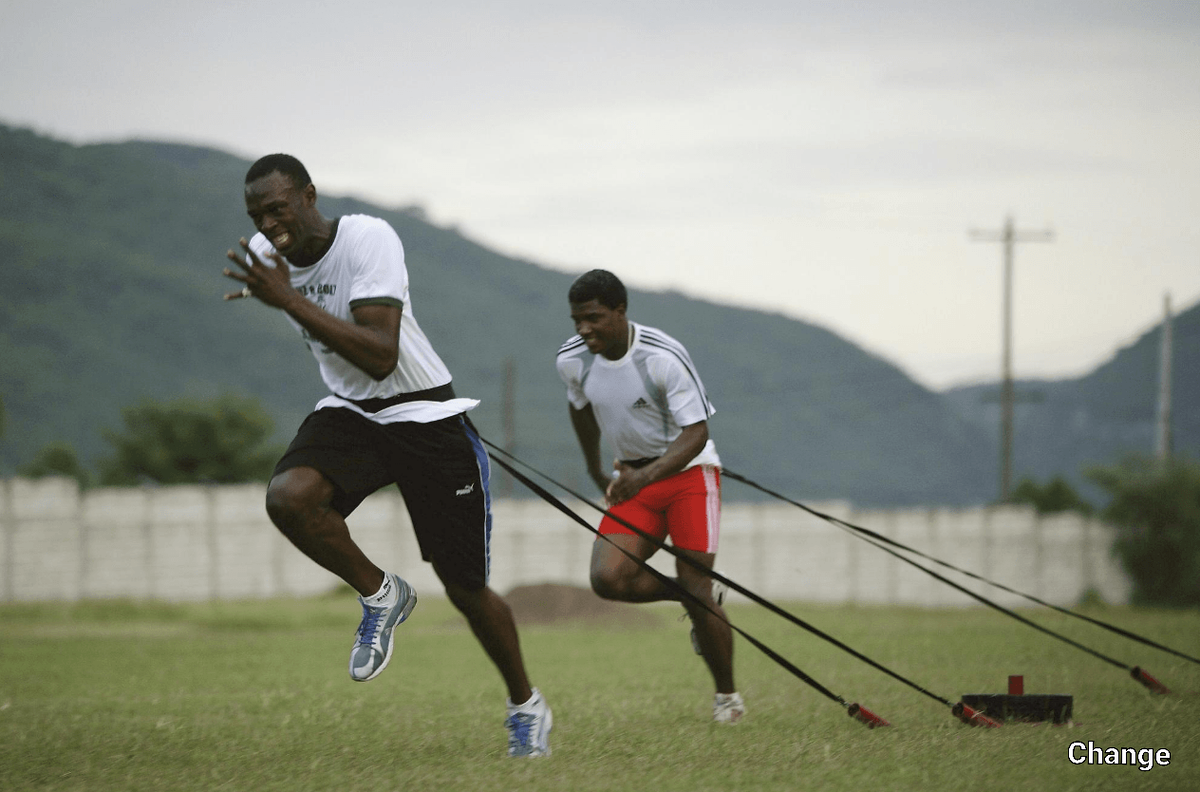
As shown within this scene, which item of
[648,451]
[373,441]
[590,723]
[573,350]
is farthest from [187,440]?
[373,441]

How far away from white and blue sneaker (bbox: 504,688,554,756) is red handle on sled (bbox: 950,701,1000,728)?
2.10 metres

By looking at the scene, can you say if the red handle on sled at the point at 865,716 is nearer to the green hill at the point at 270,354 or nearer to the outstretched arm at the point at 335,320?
the outstretched arm at the point at 335,320

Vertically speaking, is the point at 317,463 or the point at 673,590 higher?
the point at 317,463

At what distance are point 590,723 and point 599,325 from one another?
2.19 meters

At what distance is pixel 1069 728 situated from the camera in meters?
6.19

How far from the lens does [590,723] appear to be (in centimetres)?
697

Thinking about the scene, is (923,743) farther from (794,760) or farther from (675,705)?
(675,705)

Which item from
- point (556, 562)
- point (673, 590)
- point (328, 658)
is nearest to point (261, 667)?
point (328, 658)

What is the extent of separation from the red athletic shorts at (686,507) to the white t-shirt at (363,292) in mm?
1933

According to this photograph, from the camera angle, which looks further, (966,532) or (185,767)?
(966,532)

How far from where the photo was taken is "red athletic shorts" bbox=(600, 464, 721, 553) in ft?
23.4

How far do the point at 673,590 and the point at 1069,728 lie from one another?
205 centimetres

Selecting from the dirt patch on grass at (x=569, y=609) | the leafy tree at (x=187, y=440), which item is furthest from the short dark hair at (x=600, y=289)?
the leafy tree at (x=187, y=440)

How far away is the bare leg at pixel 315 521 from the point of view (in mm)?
5215
